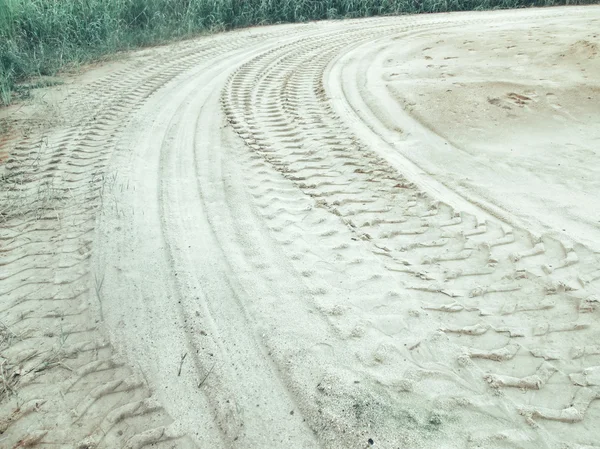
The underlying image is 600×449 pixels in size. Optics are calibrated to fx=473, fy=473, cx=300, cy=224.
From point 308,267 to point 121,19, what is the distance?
24.8 ft

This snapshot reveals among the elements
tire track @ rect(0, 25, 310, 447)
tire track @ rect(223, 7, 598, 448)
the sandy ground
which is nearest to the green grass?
the sandy ground

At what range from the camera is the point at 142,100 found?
18.8 ft

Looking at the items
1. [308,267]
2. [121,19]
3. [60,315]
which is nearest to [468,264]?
[308,267]

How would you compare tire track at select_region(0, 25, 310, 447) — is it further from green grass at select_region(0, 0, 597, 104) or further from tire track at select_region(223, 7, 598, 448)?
green grass at select_region(0, 0, 597, 104)

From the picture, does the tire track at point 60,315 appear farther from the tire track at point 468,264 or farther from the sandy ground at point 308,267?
the tire track at point 468,264

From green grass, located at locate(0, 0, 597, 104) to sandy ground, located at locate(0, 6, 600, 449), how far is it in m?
1.60

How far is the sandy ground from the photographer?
2111mm

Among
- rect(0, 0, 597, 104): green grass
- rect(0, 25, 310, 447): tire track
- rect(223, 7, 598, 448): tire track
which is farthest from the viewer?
rect(0, 0, 597, 104): green grass

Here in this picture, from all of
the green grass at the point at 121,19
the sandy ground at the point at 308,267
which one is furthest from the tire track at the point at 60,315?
the green grass at the point at 121,19

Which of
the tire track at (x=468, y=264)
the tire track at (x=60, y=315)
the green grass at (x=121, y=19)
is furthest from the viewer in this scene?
the green grass at (x=121, y=19)

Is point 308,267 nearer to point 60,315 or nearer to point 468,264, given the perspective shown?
point 468,264

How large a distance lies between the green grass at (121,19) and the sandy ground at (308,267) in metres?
1.60

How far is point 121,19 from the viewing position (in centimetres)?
852

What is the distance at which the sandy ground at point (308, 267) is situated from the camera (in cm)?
211
